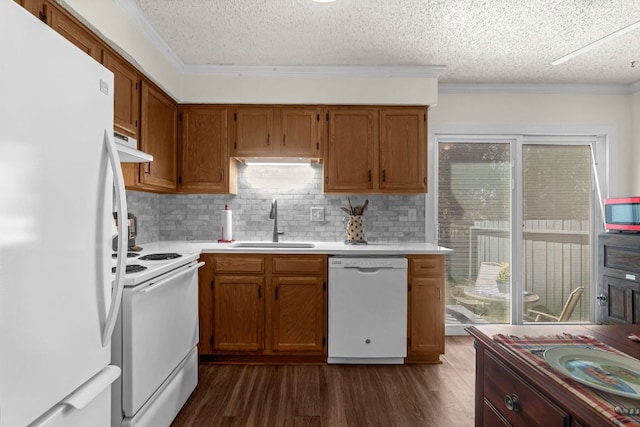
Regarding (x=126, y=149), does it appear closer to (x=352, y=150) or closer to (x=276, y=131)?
(x=276, y=131)

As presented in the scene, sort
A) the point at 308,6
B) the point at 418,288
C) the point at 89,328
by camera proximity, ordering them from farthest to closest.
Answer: the point at 418,288, the point at 308,6, the point at 89,328

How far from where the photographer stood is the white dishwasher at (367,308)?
279 centimetres

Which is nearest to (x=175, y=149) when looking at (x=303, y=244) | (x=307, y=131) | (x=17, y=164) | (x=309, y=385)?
(x=307, y=131)

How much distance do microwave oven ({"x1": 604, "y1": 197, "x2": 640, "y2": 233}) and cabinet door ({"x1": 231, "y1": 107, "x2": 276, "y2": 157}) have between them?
3.05 m

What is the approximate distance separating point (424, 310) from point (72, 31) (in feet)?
9.75

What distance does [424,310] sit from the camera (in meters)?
2.86

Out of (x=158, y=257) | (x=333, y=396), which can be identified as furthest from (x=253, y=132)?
(x=333, y=396)

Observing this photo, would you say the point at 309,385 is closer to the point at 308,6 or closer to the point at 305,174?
the point at 305,174

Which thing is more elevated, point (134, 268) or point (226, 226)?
point (226, 226)

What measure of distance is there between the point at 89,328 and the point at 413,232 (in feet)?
9.67

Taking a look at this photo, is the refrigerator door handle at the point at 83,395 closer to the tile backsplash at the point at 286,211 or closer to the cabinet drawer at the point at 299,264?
the cabinet drawer at the point at 299,264

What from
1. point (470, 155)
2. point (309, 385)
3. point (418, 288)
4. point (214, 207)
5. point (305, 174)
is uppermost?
point (470, 155)

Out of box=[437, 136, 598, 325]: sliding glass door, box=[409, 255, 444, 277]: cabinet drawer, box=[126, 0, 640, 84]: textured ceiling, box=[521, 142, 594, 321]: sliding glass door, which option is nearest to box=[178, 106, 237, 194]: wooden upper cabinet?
box=[126, 0, 640, 84]: textured ceiling

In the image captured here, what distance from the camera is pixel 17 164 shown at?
2.44ft
